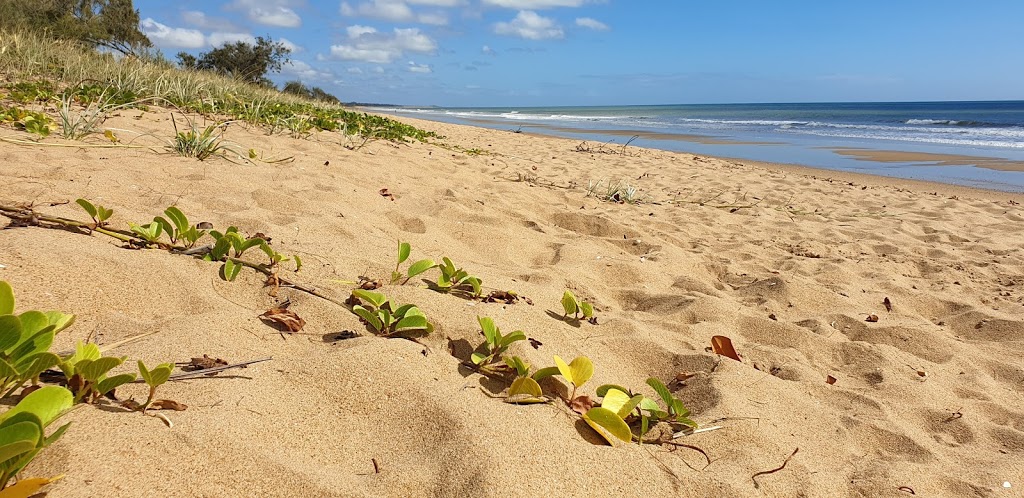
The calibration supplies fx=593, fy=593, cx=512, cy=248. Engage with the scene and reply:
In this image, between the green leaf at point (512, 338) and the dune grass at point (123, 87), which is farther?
the dune grass at point (123, 87)

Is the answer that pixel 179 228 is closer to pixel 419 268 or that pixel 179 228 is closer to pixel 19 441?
pixel 419 268

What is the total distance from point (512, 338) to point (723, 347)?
0.83 meters

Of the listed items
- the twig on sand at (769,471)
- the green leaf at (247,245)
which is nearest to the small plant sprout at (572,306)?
the twig on sand at (769,471)

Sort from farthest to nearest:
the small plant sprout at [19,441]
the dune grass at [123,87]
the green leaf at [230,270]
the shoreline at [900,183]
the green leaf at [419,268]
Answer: the shoreline at [900,183]
the dune grass at [123,87]
the green leaf at [419,268]
the green leaf at [230,270]
the small plant sprout at [19,441]

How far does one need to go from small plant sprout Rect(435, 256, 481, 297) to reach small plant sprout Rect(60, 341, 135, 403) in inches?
39.2

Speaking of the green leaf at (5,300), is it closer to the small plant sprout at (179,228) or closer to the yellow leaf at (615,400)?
the small plant sprout at (179,228)

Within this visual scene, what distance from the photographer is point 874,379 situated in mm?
1987

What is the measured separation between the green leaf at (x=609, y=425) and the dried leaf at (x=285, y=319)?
30.5 inches

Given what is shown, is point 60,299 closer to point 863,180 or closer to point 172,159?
point 172,159

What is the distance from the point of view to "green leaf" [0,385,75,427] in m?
0.87

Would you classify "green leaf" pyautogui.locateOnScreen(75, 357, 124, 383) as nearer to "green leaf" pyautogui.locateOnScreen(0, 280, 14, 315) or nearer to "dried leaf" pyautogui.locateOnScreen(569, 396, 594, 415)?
"green leaf" pyautogui.locateOnScreen(0, 280, 14, 315)

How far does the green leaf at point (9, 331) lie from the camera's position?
966 millimetres

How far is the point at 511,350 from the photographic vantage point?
1.60 meters

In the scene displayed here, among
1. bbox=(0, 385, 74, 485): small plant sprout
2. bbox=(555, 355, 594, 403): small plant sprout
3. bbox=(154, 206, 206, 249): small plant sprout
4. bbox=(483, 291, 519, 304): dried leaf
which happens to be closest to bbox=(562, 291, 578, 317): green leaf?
bbox=(483, 291, 519, 304): dried leaf
